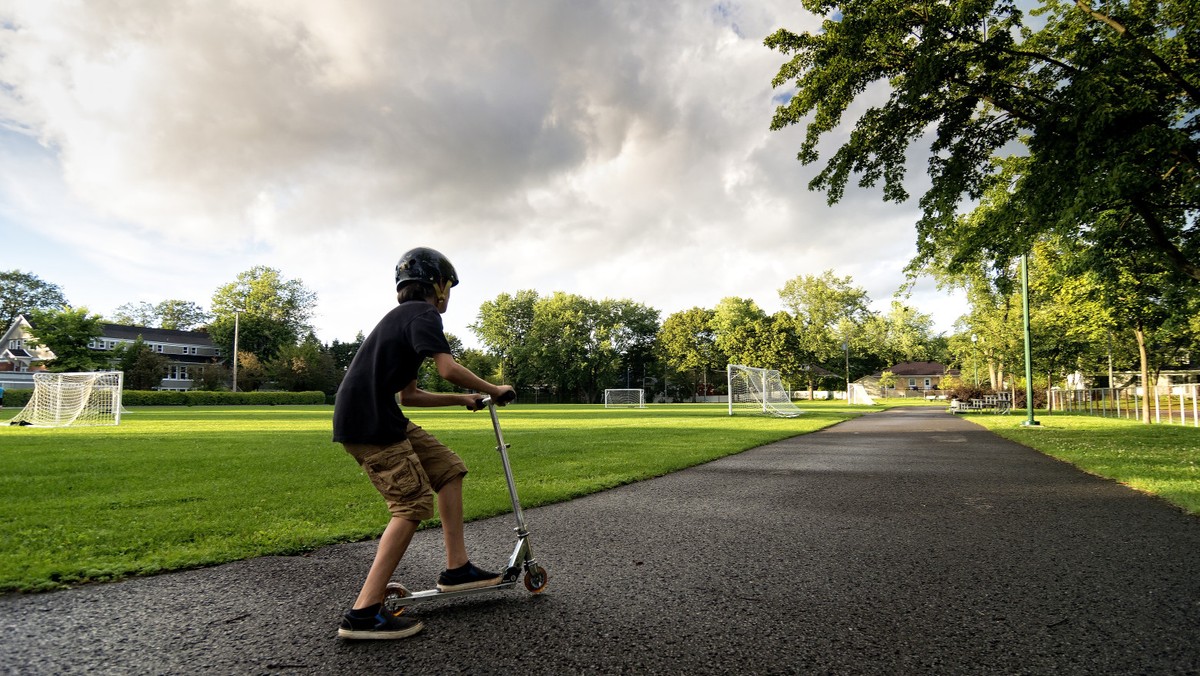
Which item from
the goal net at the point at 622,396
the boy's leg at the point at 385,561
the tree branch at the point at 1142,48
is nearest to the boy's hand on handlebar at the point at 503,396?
the boy's leg at the point at 385,561

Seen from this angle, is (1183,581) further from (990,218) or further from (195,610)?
(990,218)

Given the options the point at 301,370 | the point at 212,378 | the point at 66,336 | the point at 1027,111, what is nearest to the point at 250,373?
the point at 212,378

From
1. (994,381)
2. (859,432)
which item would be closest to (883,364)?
(994,381)

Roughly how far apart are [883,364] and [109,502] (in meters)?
118

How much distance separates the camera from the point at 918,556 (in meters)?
4.46

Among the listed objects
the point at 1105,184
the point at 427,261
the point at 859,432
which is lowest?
the point at 859,432

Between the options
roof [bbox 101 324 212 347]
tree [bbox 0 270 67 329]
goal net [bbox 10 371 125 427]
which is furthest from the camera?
roof [bbox 101 324 212 347]

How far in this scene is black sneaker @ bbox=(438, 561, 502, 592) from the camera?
132 inches

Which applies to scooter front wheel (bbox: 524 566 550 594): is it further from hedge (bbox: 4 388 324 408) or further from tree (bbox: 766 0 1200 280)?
hedge (bbox: 4 388 324 408)

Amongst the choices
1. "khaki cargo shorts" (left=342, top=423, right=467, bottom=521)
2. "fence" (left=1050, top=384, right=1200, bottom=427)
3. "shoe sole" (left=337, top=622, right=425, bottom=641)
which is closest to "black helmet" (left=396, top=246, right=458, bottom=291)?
"khaki cargo shorts" (left=342, top=423, right=467, bottom=521)

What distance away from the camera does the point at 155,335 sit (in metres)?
85.8

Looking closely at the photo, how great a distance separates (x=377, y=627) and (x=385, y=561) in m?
0.30

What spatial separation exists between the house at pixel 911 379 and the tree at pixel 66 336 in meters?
98.7

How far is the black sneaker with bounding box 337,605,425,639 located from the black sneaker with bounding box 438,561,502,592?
39 cm
